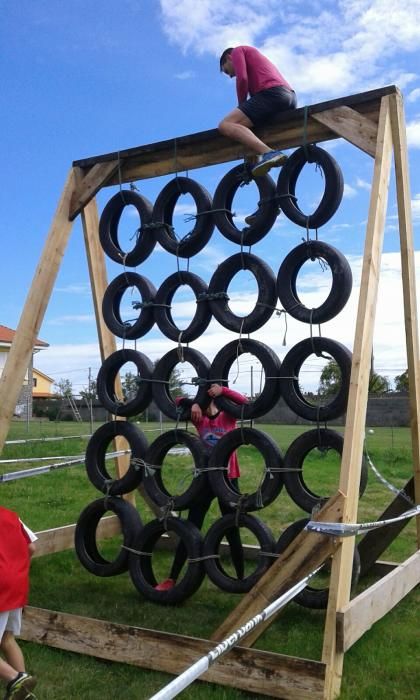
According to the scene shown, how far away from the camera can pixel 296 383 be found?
423 centimetres

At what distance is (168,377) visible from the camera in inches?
190

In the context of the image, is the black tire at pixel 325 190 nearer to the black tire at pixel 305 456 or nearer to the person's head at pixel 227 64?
the person's head at pixel 227 64

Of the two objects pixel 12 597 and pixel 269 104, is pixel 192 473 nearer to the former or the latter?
pixel 12 597

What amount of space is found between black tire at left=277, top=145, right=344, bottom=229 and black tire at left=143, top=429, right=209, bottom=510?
151cm

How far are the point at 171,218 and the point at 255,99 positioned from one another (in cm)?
106

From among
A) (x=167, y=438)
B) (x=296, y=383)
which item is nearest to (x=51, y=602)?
(x=167, y=438)

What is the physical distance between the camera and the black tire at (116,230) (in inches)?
202

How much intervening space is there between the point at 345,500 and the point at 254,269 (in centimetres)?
169

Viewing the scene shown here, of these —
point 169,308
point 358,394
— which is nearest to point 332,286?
point 358,394

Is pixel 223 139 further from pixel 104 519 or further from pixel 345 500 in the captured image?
pixel 104 519

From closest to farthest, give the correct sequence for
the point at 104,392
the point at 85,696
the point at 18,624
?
the point at 18,624, the point at 85,696, the point at 104,392

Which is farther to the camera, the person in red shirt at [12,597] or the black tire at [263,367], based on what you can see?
the black tire at [263,367]

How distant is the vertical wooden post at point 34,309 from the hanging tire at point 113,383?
55 cm

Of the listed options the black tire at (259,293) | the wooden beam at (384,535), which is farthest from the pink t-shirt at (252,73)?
the wooden beam at (384,535)
